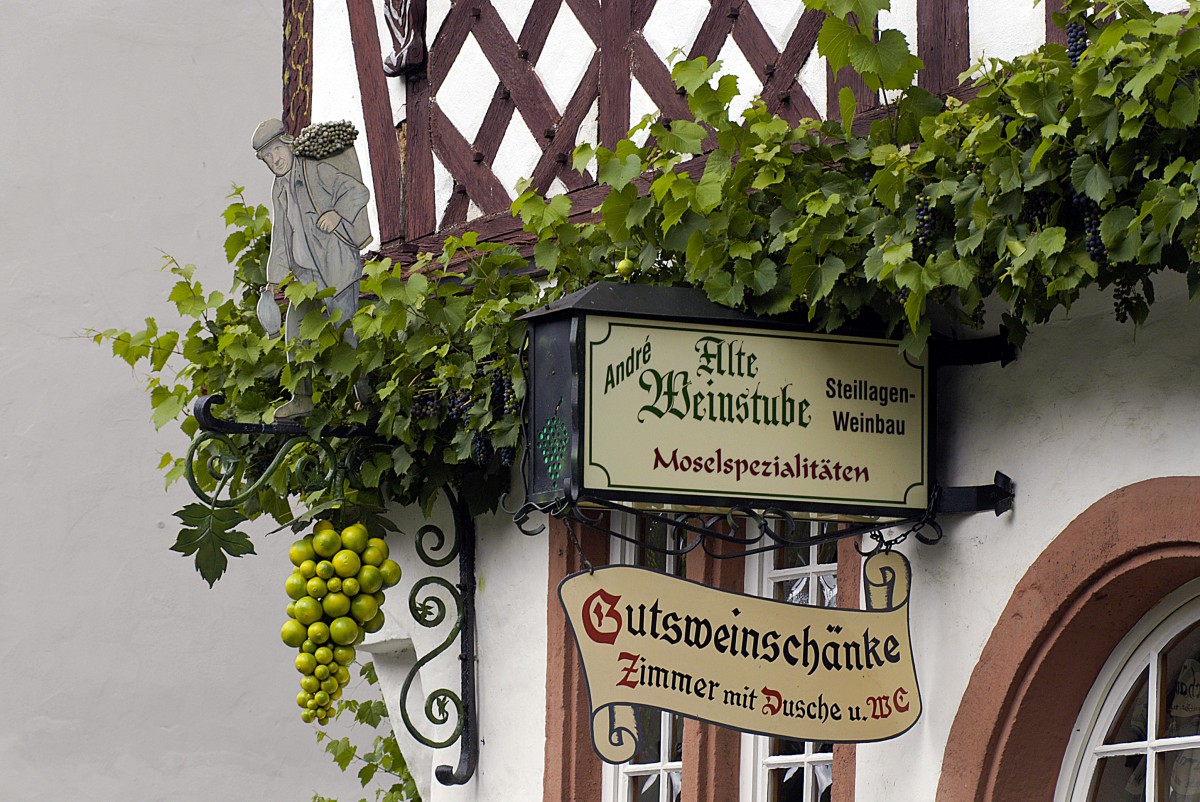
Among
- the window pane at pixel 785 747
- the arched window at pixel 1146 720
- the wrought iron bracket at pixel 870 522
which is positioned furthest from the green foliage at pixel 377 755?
the arched window at pixel 1146 720

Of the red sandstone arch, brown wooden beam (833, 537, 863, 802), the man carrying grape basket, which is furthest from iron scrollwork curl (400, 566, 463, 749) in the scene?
the red sandstone arch

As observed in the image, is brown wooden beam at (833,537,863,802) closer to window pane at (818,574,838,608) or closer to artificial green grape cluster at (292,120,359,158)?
window pane at (818,574,838,608)

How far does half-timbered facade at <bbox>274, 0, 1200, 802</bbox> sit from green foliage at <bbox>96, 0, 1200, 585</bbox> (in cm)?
19

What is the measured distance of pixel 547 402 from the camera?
3922 millimetres

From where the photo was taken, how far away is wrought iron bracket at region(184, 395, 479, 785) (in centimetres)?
528

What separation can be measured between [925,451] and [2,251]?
536 centimetres

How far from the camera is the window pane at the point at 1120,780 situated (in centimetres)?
377

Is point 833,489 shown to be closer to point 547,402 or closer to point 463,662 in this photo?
point 547,402

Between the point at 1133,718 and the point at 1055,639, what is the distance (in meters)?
0.25

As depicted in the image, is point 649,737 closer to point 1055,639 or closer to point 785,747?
point 785,747

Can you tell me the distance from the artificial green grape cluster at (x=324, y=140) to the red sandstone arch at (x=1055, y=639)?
2.23m

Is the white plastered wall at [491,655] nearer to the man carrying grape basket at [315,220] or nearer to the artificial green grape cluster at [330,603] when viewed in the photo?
the artificial green grape cluster at [330,603]

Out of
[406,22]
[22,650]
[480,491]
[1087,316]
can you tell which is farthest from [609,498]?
[22,650]

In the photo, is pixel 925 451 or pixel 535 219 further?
pixel 535 219
